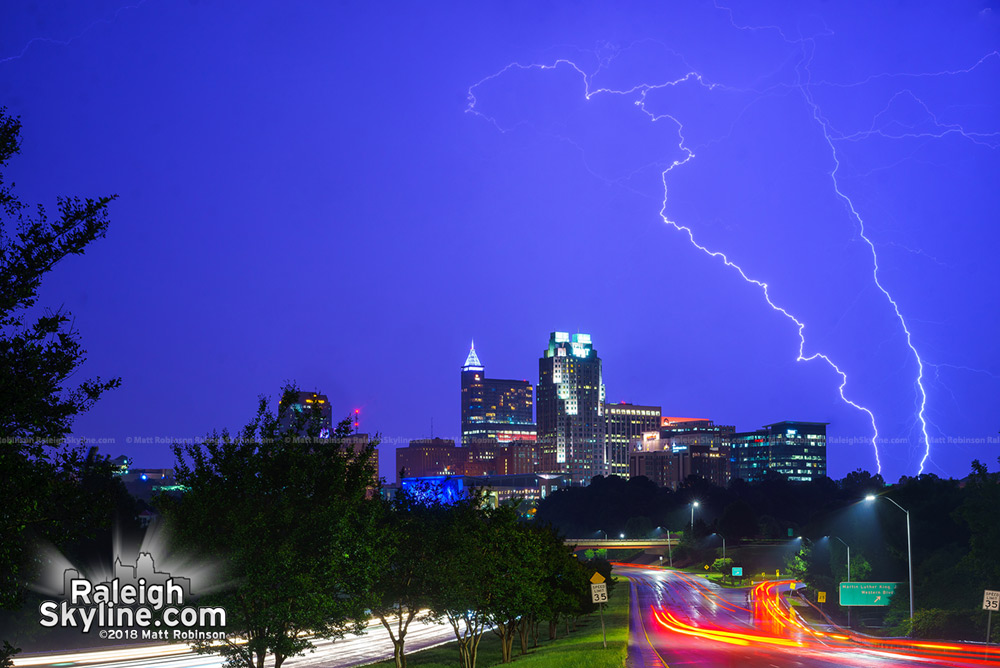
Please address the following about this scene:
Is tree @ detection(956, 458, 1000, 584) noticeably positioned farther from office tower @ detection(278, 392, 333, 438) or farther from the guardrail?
the guardrail

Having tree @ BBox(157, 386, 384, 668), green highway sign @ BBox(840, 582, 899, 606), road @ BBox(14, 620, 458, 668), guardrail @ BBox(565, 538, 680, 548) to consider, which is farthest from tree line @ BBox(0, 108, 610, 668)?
guardrail @ BBox(565, 538, 680, 548)

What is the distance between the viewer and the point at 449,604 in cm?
3572

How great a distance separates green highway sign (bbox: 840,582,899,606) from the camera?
64625 millimetres

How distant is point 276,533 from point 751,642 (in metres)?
40.1

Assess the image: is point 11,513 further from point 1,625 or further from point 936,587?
point 936,587

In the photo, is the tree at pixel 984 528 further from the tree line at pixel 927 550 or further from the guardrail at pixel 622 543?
the guardrail at pixel 622 543

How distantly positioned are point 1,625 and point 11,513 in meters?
49.1

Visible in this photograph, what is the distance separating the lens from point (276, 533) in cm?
2419

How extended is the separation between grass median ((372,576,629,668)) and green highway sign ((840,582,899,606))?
16.0 metres

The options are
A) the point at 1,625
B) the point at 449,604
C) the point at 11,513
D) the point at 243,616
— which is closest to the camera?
the point at 11,513

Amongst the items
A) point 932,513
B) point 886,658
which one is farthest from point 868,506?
point 886,658

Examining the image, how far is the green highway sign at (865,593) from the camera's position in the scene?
64.6m

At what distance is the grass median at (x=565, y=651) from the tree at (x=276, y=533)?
Result: 497 inches

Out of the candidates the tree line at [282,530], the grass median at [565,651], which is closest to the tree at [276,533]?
the tree line at [282,530]
